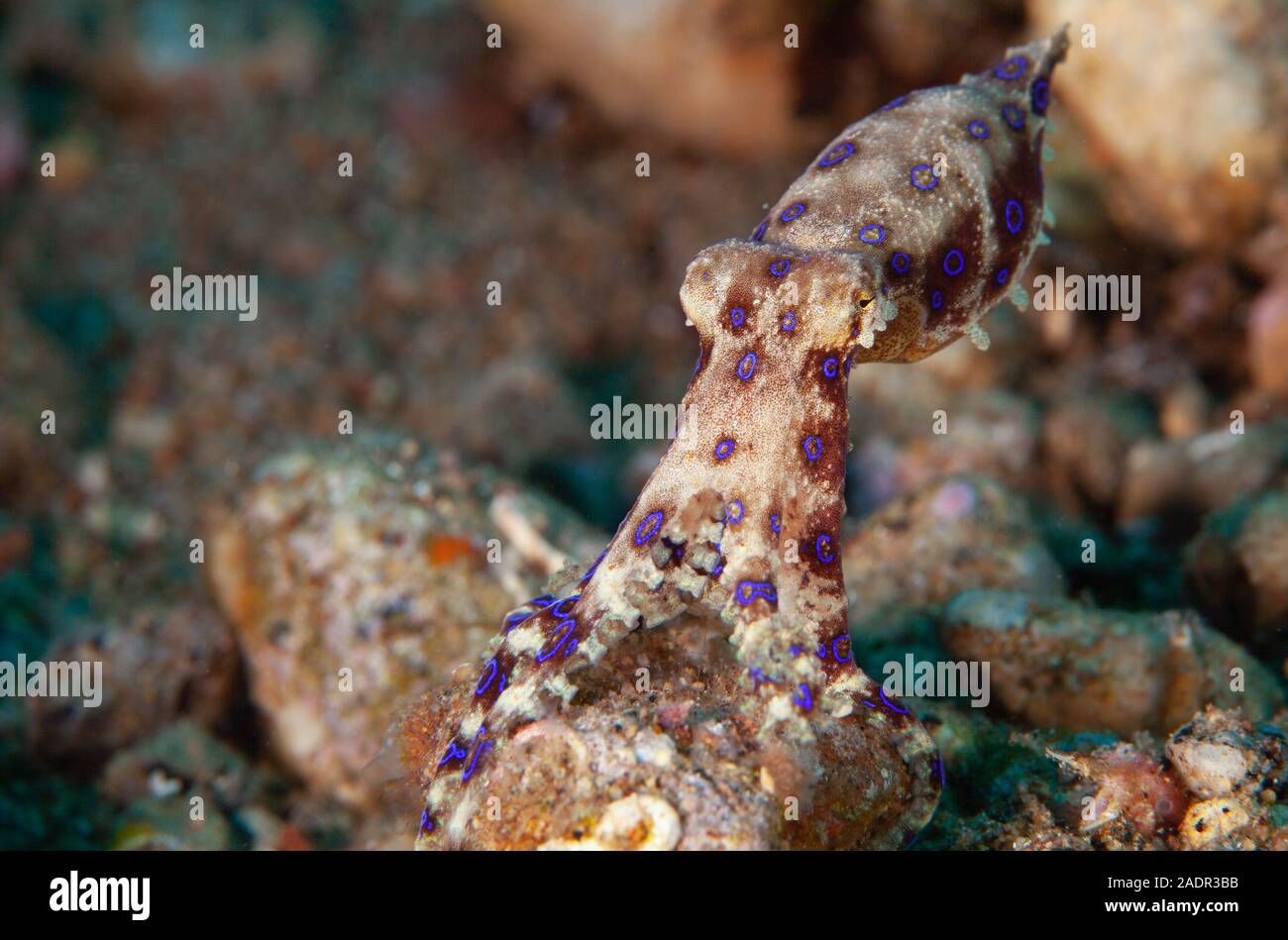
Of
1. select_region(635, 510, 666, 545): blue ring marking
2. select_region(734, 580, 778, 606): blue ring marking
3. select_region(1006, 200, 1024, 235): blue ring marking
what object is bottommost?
select_region(734, 580, 778, 606): blue ring marking

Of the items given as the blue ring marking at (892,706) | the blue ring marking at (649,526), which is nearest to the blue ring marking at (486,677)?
the blue ring marking at (649,526)

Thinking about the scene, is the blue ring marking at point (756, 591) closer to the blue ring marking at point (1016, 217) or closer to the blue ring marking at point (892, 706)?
the blue ring marking at point (892, 706)

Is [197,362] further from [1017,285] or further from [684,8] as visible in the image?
[1017,285]

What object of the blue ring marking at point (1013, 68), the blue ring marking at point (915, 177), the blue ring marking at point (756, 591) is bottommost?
the blue ring marking at point (756, 591)

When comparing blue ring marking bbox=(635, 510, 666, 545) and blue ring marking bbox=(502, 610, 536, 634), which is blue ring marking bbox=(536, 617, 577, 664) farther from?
blue ring marking bbox=(635, 510, 666, 545)

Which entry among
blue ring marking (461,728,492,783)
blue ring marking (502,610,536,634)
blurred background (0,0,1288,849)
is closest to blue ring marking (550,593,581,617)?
blue ring marking (502,610,536,634)

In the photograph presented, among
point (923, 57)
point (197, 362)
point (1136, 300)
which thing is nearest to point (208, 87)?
point (197, 362)
